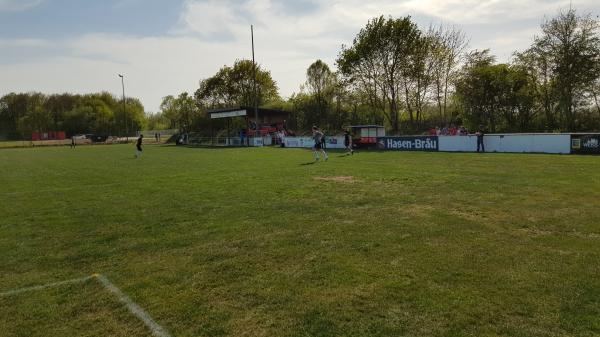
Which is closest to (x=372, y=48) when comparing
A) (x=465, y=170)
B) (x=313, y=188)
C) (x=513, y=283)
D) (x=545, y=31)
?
(x=545, y=31)

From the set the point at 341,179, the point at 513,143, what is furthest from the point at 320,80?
the point at 341,179

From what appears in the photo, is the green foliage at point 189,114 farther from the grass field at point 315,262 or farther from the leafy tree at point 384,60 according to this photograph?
the grass field at point 315,262

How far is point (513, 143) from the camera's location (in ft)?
90.6

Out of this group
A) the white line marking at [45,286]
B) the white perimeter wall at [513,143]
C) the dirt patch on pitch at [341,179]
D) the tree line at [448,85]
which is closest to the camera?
the white line marking at [45,286]

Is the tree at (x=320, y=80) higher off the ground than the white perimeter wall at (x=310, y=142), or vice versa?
the tree at (x=320, y=80)

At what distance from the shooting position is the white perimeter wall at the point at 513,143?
25.5m

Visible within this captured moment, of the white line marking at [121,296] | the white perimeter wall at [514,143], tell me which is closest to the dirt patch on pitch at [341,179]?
the white line marking at [121,296]

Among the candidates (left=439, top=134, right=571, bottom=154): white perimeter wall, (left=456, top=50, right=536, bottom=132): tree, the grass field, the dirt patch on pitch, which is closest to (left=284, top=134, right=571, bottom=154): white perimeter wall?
(left=439, top=134, right=571, bottom=154): white perimeter wall

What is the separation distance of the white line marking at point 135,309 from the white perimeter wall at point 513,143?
26988mm

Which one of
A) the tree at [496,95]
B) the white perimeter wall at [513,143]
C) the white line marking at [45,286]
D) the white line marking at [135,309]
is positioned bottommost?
the white line marking at [135,309]

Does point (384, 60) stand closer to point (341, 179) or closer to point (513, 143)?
point (513, 143)

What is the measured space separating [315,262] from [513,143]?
25900 mm

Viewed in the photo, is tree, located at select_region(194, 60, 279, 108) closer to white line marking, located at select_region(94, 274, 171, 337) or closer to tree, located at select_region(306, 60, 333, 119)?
tree, located at select_region(306, 60, 333, 119)

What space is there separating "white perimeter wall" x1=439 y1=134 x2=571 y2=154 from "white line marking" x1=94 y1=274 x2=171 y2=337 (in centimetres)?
2699
